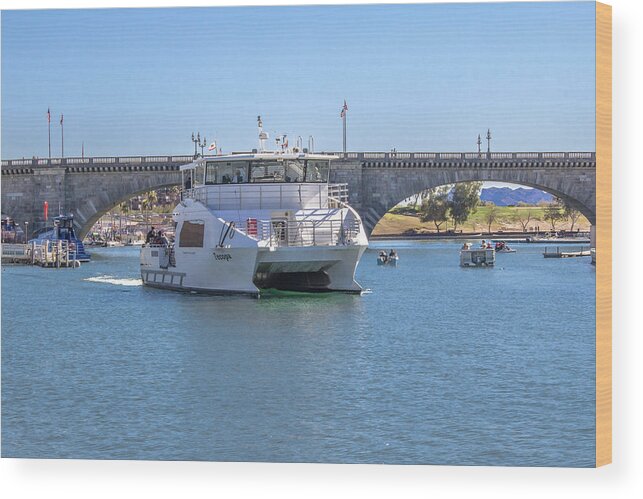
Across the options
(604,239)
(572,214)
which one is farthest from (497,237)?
(604,239)

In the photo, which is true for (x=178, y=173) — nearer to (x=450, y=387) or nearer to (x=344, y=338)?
(x=344, y=338)

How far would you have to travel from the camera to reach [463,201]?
122 meters

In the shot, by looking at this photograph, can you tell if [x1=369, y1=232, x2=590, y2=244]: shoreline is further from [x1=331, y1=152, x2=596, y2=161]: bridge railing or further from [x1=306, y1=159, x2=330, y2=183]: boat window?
[x1=306, y1=159, x2=330, y2=183]: boat window

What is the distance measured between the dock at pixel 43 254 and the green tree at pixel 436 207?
167 feet

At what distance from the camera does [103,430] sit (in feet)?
70.6

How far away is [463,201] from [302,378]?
97079mm

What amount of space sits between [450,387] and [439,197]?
96561 mm

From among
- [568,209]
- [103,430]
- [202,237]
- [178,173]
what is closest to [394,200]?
[178,173]

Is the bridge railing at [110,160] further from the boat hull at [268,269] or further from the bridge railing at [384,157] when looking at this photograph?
the boat hull at [268,269]

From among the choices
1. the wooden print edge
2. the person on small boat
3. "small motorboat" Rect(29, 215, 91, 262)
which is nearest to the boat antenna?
the person on small boat

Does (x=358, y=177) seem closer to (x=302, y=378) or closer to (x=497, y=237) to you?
(x=497, y=237)

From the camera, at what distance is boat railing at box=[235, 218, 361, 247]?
40.6 m

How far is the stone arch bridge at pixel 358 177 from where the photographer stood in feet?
277

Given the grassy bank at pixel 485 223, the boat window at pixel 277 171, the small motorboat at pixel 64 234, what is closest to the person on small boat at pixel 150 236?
the boat window at pixel 277 171
